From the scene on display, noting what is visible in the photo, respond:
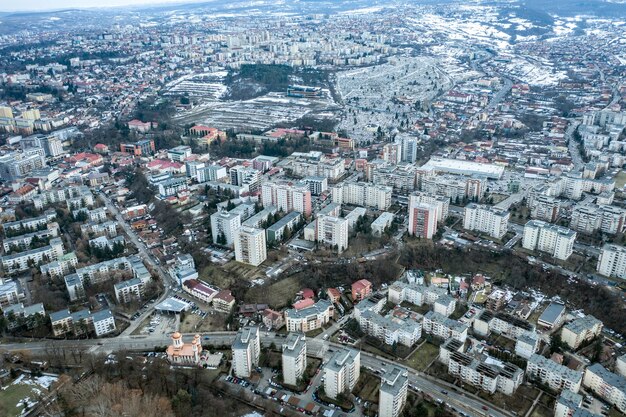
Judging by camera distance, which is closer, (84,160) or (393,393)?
(393,393)

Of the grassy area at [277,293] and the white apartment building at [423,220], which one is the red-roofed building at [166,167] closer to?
the grassy area at [277,293]

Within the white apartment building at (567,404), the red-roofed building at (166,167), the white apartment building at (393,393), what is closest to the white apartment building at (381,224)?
the white apartment building at (393,393)

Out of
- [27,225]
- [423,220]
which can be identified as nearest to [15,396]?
[27,225]

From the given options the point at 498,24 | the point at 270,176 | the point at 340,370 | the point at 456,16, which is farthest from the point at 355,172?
the point at 456,16

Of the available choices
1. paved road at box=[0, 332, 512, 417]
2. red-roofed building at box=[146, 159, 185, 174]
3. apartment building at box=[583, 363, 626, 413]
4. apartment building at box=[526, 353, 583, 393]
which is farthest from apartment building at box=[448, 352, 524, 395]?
red-roofed building at box=[146, 159, 185, 174]

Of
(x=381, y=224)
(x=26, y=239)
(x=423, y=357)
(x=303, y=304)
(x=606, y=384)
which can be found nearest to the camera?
(x=606, y=384)

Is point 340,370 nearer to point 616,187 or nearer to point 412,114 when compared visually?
point 616,187

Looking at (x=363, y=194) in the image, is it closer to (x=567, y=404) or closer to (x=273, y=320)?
(x=273, y=320)
